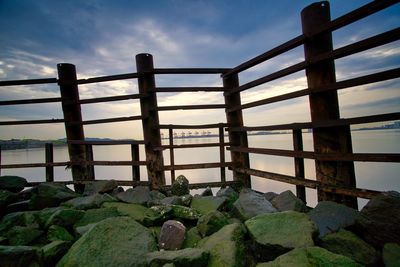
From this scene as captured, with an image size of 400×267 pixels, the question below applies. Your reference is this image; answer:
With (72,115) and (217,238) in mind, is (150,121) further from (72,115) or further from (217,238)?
(217,238)

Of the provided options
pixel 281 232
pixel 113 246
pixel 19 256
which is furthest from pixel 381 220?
pixel 19 256

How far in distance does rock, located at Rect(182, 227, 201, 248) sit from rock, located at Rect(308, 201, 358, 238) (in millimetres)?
1140

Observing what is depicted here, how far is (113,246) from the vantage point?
2.11m

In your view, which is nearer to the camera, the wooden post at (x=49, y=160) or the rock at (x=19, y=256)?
the rock at (x=19, y=256)

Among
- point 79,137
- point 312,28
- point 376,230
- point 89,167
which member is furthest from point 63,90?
point 376,230

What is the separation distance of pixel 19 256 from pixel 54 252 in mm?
267

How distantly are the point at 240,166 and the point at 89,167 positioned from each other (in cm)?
330

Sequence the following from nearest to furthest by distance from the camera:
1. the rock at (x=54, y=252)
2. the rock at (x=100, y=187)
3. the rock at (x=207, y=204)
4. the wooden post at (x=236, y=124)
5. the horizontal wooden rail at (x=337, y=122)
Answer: the rock at (x=54, y=252)
the horizontal wooden rail at (x=337, y=122)
the rock at (x=207, y=204)
the rock at (x=100, y=187)
the wooden post at (x=236, y=124)

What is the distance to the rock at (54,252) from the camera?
7.22 feet

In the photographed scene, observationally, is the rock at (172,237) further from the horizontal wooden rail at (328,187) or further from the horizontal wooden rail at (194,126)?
the horizontal wooden rail at (194,126)

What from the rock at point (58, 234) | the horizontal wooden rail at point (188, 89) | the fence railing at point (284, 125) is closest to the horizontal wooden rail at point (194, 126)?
the fence railing at point (284, 125)

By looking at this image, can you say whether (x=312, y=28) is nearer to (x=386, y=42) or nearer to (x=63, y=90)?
(x=386, y=42)

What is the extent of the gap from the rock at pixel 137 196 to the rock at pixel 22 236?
4.07 feet

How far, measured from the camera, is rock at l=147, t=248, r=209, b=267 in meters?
1.89
